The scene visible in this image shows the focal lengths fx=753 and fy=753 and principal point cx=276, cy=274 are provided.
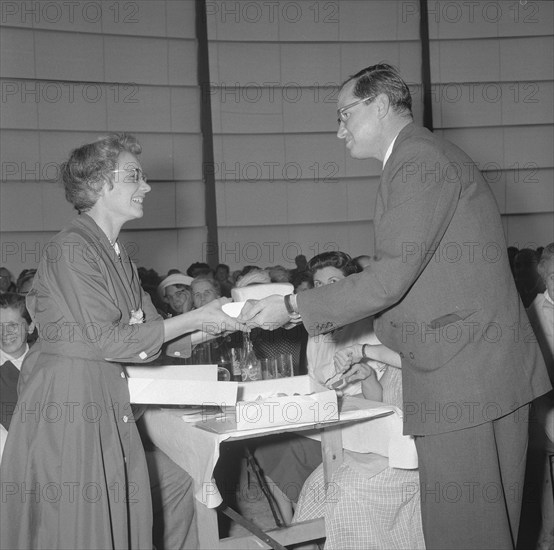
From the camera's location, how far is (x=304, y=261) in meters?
8.55

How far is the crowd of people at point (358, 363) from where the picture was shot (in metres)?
1.90

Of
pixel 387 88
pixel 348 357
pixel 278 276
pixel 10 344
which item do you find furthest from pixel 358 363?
pixel 278 276

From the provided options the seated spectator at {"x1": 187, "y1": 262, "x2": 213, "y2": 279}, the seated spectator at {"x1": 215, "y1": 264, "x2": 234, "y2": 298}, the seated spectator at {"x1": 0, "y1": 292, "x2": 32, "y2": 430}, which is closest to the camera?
the seated spectator at {"x1": 0, "y1": 292, "x2": 32, "y2": 430}

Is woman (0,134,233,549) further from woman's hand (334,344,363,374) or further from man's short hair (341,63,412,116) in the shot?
man's short hair (341,63,412,116)

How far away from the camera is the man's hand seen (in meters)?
2.35

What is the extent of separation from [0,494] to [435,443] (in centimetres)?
134

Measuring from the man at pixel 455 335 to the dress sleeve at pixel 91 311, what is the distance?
75cm

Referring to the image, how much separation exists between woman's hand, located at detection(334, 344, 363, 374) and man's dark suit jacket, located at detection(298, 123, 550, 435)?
685 millimetres

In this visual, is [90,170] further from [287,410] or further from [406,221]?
[406,221]

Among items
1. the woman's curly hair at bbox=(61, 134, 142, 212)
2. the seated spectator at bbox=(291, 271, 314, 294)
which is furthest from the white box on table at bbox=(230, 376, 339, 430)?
the seated spectator at bbox=(291, 271, 314, 294)

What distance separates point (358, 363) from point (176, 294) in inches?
117

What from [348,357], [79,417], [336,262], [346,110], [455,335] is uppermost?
[346,110]

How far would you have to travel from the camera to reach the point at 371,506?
8.92ft

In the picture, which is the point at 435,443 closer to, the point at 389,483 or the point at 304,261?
the point at 389,483
